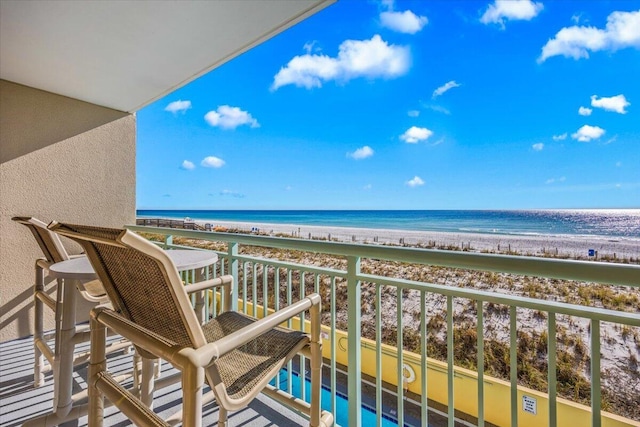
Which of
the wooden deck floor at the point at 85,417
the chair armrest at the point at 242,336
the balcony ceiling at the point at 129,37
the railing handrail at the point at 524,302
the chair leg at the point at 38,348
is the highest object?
the balcony ceiling at the point at 129,37

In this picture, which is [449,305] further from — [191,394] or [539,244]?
[539,244]

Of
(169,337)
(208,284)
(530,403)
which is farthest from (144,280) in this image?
(530,403)

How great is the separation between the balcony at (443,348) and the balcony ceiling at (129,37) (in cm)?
124

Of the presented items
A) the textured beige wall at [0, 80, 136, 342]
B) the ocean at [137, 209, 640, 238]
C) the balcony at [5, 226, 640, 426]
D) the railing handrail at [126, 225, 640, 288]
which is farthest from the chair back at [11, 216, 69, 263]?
the ocean at [137, 209, 640, 238]

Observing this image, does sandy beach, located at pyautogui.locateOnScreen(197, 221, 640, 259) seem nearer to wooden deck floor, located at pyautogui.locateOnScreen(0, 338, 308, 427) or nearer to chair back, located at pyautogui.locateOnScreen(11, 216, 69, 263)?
wooden deck floor, located at pyautogui.locateOnScreen(0, 338, 308, 427)

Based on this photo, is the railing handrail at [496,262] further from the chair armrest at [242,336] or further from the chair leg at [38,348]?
the chair leg at [38,348]

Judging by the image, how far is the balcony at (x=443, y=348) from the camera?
104 centimetres

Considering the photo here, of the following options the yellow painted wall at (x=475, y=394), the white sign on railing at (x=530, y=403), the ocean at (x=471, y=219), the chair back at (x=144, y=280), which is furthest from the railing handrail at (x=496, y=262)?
the ocean at (x=471, y=219)

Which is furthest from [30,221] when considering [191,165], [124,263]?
[191,165]

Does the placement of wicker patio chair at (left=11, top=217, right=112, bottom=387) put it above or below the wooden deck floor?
above

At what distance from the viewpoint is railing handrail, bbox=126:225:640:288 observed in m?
0.85

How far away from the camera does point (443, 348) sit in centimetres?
672

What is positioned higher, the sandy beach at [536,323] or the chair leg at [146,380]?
the chair leg at [146,380]

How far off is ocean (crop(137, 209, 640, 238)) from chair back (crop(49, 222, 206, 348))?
23166 millimetres
